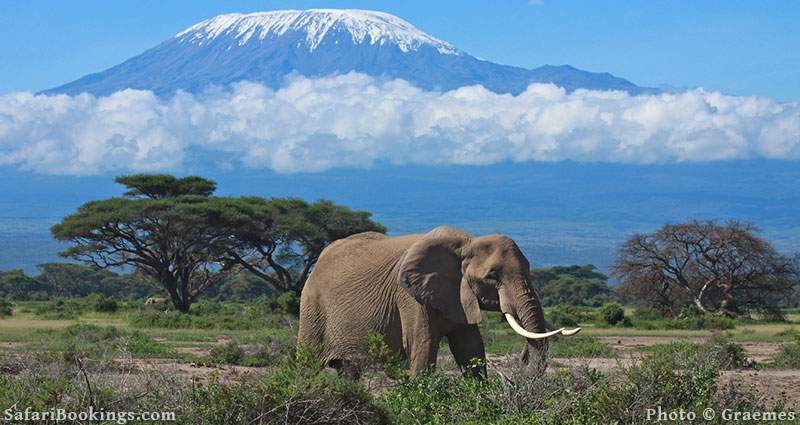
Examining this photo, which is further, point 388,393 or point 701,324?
point 701,324

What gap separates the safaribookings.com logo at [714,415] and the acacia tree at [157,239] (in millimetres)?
34372

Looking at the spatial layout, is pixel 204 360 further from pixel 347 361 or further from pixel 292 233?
pixel 292 233

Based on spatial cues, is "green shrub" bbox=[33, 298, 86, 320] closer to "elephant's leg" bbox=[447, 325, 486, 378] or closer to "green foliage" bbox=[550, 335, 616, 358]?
"green foliage" bbox=[550, 335, 616, 358]

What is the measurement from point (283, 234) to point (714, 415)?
3613 centimetres

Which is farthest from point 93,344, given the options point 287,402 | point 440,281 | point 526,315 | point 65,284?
point 65,284

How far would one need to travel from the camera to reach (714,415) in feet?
30.0

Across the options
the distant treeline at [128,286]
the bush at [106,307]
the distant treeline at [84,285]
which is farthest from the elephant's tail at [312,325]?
the distant treeline at [84,285]

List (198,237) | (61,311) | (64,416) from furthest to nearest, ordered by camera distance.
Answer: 1. (198,237)
2. (61,311)
3. (64,416)

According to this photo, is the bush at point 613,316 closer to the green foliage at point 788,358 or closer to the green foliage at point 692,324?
the green foliage at point 692,324

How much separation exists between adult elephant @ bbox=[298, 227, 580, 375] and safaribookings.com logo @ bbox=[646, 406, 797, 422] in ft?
3.79

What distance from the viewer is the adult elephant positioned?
10.8 meters

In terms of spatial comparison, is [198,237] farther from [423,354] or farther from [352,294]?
[423,354]

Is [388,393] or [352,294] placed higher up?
[352,294]

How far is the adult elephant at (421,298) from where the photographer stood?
425 inches
